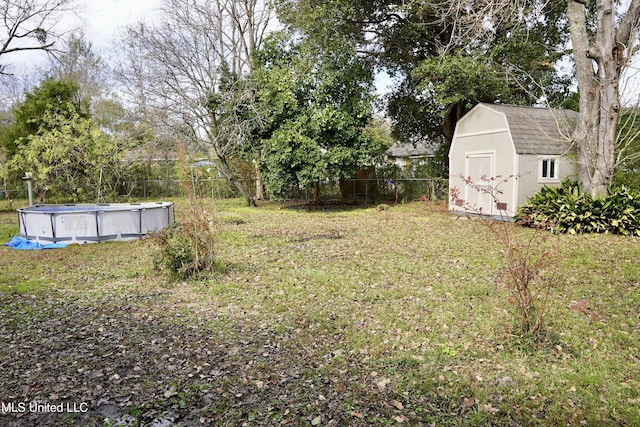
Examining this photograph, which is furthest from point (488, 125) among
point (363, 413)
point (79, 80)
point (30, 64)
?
point (30, 64)

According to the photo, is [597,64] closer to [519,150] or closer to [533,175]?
[519,150]

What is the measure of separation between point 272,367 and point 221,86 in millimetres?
15445

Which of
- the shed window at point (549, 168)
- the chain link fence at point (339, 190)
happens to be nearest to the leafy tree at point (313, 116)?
the chain link fence at point (339, 190)

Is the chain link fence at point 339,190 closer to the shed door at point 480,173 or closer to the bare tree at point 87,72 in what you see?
the shed door at point 480,173

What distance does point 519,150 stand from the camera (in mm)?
12305

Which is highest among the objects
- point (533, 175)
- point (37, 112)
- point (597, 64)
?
point (37, 112)

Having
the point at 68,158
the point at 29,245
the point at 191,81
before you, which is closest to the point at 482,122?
the point at 191,81

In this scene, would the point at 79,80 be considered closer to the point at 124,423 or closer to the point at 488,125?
the point at 488,125

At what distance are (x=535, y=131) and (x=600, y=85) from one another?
2.25 m

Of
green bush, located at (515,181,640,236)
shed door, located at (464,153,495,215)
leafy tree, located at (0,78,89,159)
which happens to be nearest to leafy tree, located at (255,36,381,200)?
shed door, located at (464,153,495,215)

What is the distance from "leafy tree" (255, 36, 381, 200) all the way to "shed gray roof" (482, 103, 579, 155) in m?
5.29

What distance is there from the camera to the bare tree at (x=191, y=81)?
54.6ft

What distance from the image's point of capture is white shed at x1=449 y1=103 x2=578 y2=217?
12359 millimetres

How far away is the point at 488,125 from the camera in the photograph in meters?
13.5
